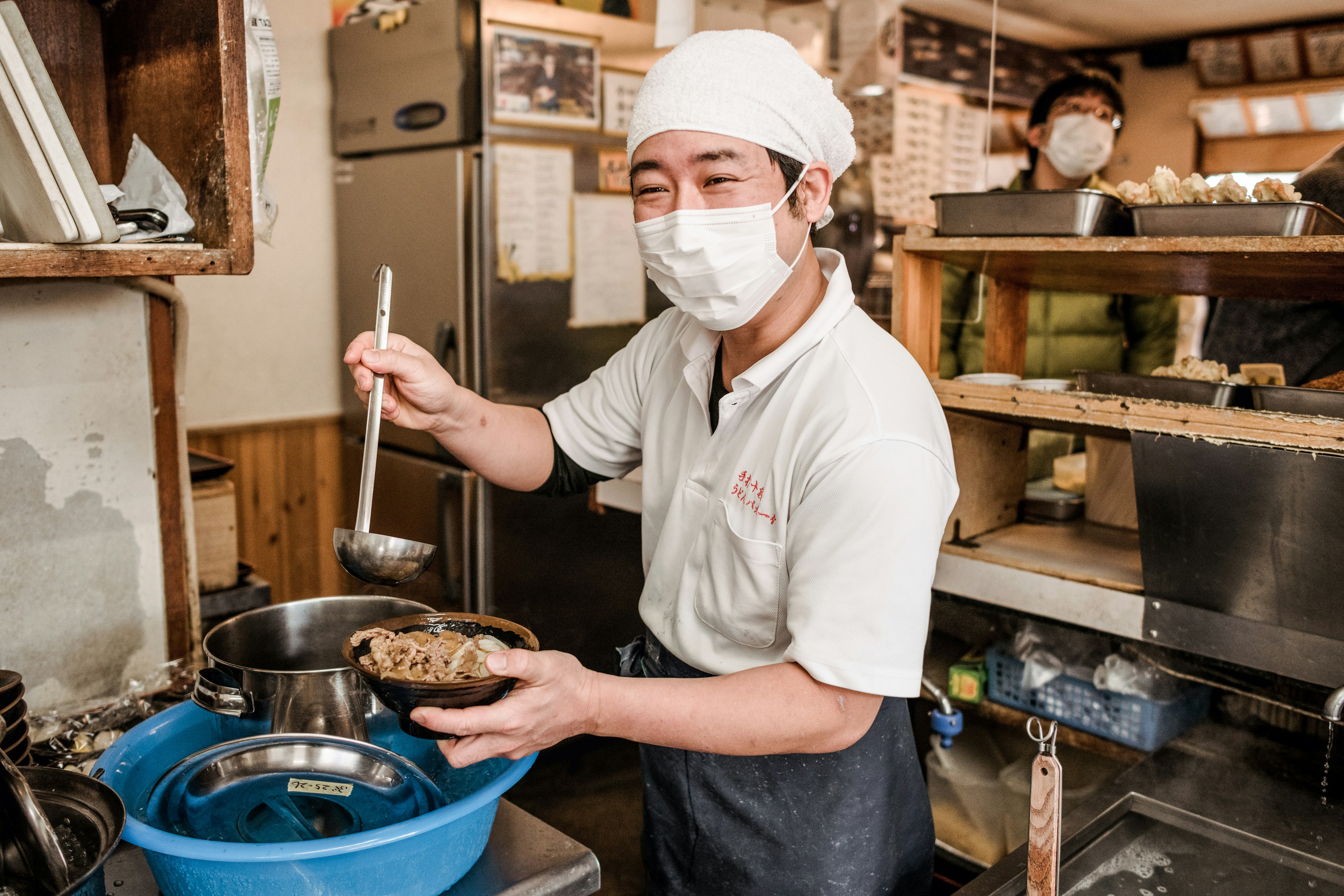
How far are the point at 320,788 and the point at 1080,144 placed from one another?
8.69ft

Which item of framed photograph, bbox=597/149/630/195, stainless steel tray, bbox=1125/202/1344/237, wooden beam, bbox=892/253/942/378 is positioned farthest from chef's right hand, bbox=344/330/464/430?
framed photograph, bbox=597/149/630/195

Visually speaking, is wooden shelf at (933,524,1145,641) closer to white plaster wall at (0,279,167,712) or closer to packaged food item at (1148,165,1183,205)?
packaged food item at (1148,165,1183,205)

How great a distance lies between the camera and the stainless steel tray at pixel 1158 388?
1.61m

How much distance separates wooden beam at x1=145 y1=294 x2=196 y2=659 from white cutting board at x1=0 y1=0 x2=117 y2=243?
1.68 feet

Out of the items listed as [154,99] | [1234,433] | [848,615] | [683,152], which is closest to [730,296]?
[683,152]

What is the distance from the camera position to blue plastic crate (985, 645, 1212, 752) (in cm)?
189

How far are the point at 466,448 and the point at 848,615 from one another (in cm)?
73

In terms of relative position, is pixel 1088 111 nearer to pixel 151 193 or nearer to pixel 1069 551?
pixel 1069 551

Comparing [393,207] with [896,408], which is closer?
[896,408]

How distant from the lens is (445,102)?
3186 millimetres

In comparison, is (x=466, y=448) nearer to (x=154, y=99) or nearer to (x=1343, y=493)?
(x=154, y=99)

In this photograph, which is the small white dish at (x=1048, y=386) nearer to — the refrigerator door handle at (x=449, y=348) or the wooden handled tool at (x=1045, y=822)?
the wooden handled tool at (x=1045, y=822)

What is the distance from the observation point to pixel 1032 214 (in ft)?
5.76

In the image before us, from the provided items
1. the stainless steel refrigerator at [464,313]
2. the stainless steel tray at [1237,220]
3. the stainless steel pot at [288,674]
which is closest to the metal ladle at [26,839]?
the stainless steel pot at [288,674]
